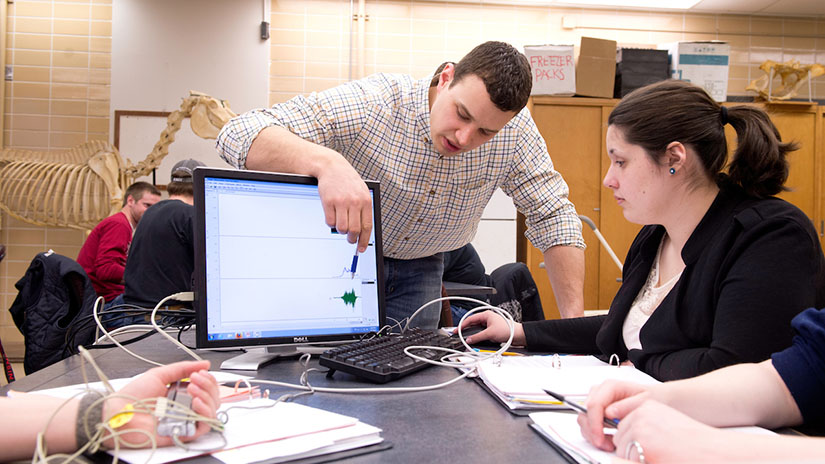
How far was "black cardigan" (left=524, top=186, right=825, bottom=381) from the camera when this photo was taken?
0.95m

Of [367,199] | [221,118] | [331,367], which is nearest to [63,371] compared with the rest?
[331,367]

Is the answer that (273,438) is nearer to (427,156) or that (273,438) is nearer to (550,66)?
(427,156)

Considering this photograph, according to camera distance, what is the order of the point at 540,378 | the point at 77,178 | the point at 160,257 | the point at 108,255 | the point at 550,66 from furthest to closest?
the point at 550,66 < the point at 77,178 < the point at 108,255 < the point at 160,257 < the point at 540,378

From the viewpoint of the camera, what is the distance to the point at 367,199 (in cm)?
111

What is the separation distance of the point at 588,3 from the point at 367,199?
4317 mm

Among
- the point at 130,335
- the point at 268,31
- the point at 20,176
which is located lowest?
the point at 130,335

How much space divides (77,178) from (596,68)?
11.9 feet

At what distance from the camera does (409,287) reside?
178 centimetres

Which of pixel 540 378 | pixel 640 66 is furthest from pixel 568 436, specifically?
pixel 640 66

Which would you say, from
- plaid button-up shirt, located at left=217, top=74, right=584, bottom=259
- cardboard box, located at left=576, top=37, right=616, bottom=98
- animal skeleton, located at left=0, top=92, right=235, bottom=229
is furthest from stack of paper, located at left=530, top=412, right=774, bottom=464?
cardboard box, located at left=576, top=37, right=616, bottom=98

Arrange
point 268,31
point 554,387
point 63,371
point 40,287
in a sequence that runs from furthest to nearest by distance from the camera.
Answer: point 268,31
point 40,287
point 63,371
point 554,387

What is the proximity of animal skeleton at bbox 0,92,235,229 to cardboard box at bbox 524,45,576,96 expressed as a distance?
2087mm

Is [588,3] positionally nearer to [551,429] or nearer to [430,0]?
[430,0]

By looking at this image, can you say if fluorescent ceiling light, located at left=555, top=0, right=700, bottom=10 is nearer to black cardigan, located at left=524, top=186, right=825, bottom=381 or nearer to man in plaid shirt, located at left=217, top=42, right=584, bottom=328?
man in plaid shirt, located at left=217, top=42, right=584, bottom=328
